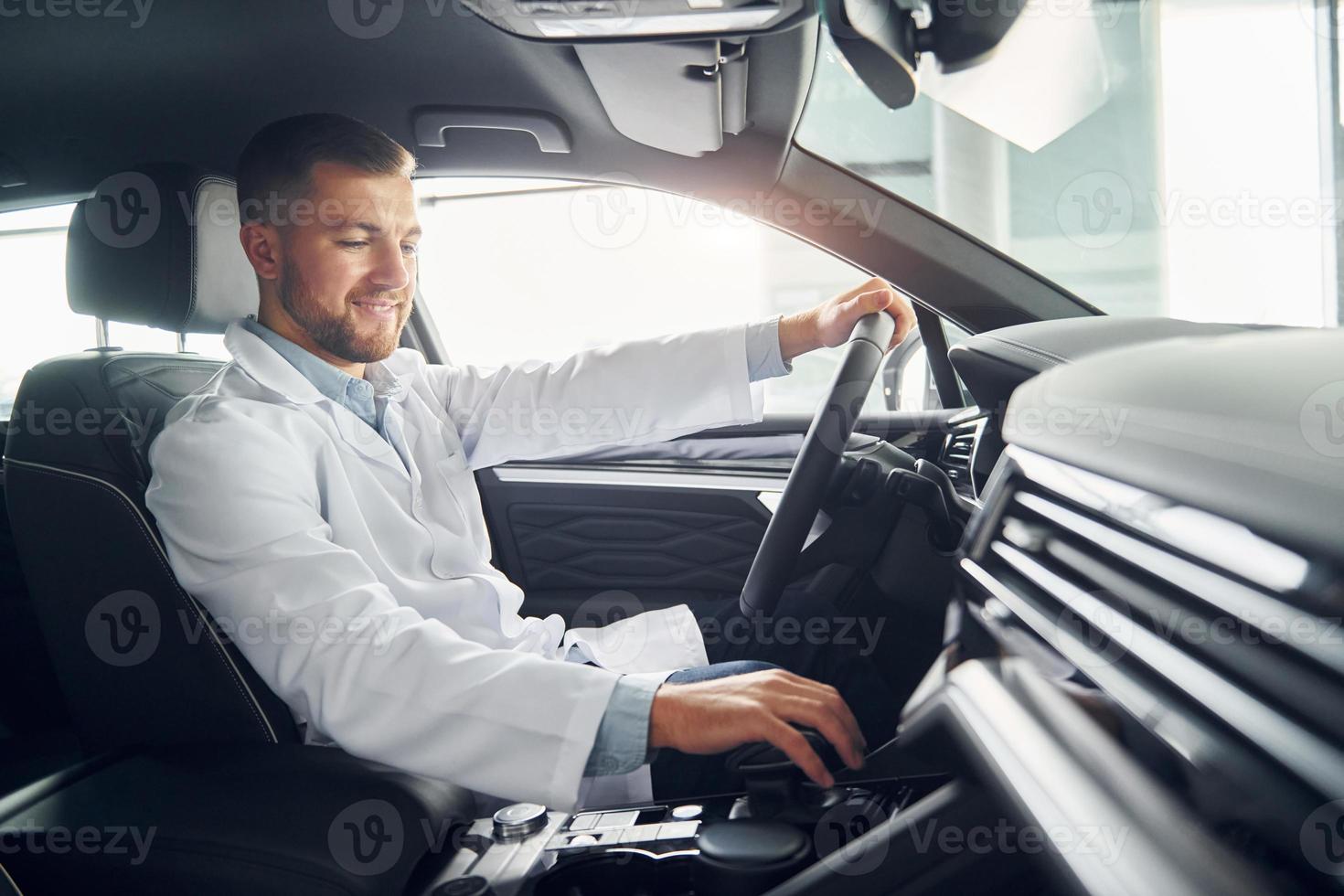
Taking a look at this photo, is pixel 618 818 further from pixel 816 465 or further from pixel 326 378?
pixel 326 378

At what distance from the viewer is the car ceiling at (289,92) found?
1632 millimetres

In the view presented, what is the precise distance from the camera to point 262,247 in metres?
1.46

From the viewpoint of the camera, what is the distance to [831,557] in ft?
4.42

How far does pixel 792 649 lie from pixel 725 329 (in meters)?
0.53

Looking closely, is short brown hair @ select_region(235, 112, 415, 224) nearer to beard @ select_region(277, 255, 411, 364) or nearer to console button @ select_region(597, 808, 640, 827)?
beard @ select_region(277, 255, 411, 364)

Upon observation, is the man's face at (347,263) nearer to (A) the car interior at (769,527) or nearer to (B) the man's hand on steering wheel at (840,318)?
(A) the car interior at (769,527)

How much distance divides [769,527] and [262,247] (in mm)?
843

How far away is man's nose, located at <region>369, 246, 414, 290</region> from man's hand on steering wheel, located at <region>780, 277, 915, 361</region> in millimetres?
599

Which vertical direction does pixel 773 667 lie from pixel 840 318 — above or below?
below

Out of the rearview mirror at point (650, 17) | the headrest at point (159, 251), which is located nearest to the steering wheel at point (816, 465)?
the rearview mirror at point (650, 17)

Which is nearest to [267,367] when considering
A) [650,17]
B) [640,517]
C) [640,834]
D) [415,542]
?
[415,542]

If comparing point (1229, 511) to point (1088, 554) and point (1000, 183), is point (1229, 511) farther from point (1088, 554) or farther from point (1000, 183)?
point (1000, 183)

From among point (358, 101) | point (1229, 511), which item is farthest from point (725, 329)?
point (1229, 511)

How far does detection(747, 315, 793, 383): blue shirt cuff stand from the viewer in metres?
1.63
